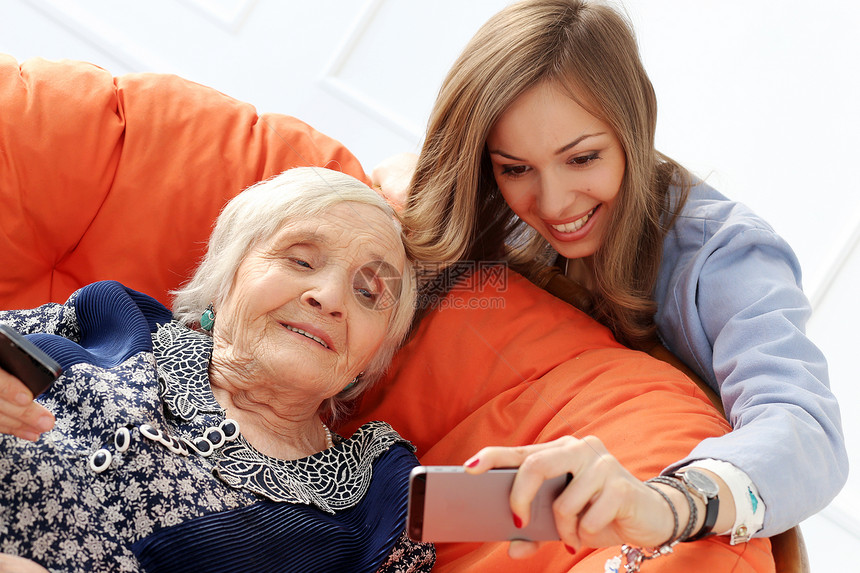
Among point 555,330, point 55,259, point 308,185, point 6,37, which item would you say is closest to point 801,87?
point 555,330

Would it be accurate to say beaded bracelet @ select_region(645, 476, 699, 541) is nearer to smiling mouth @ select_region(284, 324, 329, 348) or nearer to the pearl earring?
smiling mouth @ select_region(284, 324, 329, 348)

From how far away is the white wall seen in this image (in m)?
2.09

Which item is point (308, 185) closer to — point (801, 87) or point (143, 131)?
point (143, 131)

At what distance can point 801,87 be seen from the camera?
6.91 ft

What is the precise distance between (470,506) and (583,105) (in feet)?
2.18

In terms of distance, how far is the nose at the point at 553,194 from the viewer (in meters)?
1.14

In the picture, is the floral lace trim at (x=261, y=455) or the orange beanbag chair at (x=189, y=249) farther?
the orange beanbag chair at (x=189, y=249)

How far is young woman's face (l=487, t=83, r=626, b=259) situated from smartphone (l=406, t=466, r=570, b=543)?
22.5 inches

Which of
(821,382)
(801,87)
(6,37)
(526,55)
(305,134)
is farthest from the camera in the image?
(6,37)

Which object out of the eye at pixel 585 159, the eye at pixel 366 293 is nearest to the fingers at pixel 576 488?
the eye at pixel 366 293

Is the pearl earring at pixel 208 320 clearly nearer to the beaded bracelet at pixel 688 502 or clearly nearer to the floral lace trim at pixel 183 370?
the floral lace trim at pixel 183 370

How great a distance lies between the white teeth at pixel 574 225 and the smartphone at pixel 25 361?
2.60ft

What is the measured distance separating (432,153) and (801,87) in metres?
1.36

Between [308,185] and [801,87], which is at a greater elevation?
[801,87]
